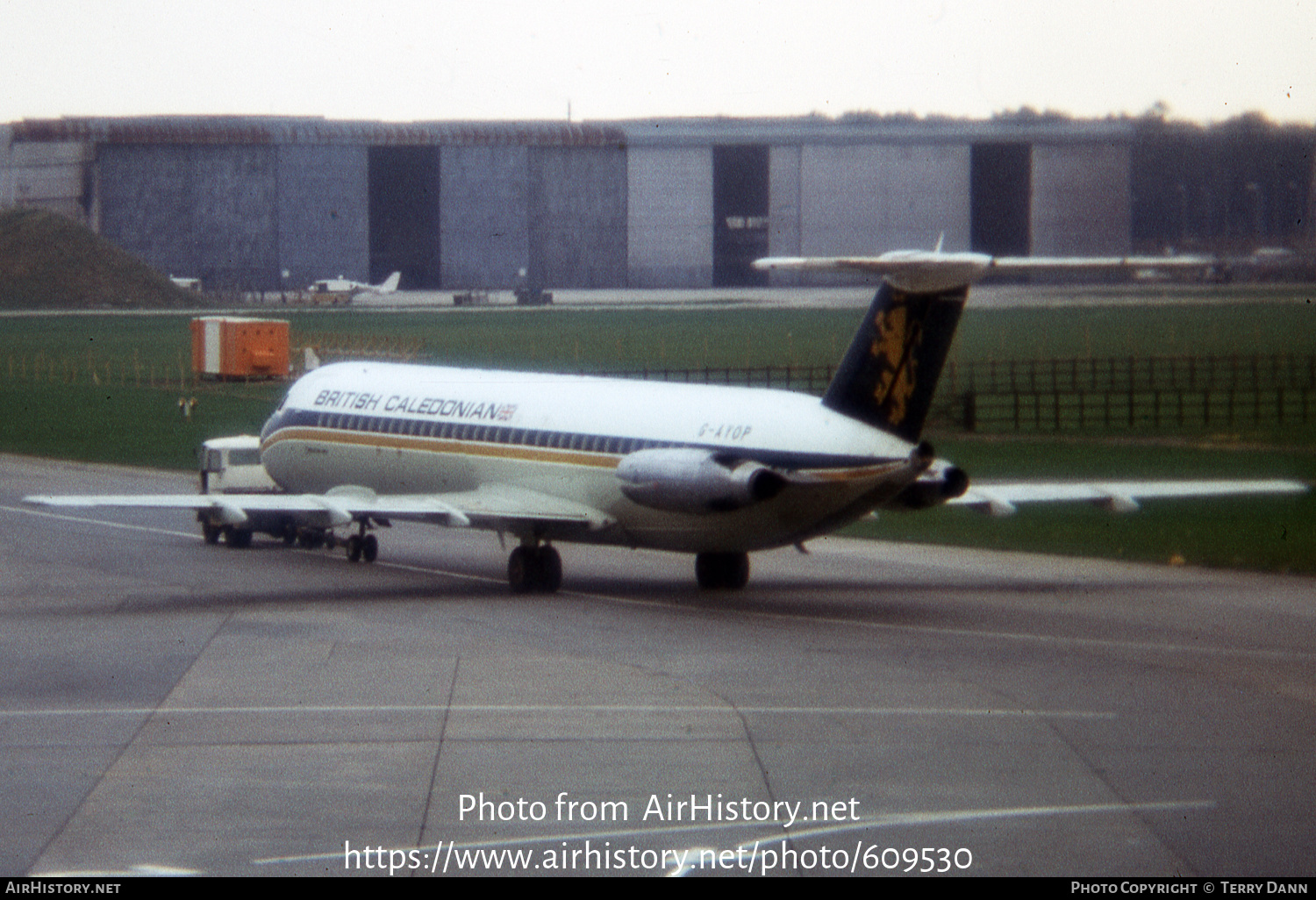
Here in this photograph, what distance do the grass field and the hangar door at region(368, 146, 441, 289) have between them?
9565 mm

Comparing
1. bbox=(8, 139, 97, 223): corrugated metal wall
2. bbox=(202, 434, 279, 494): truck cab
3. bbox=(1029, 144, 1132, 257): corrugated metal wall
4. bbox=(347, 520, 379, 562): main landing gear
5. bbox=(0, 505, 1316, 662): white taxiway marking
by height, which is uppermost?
bbox=(8, 139, 97, 223): corrugated metal wall

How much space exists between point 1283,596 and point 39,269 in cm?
12615

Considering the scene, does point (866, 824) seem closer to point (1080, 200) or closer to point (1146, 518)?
point (1146, 518)

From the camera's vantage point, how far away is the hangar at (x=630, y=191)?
48.3m

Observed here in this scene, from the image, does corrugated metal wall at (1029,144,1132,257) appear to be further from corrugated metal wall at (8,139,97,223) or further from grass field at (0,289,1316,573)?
corrugated metal wall at (8,139,97,223)

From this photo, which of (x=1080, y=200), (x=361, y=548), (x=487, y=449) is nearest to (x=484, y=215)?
(x=1080, y=200)

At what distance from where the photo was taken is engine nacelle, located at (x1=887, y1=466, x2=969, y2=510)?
29141 mm

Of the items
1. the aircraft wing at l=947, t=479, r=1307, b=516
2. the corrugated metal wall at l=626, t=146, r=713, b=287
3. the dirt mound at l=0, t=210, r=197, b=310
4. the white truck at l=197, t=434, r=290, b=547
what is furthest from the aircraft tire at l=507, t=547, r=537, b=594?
the dirt mound at l=0, t=210, r=197, b=310

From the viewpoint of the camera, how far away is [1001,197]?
210 ft

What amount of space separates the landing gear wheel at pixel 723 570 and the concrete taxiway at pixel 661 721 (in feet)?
1.47

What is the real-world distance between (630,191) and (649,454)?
239 ft

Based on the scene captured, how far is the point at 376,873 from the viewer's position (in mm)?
14055
